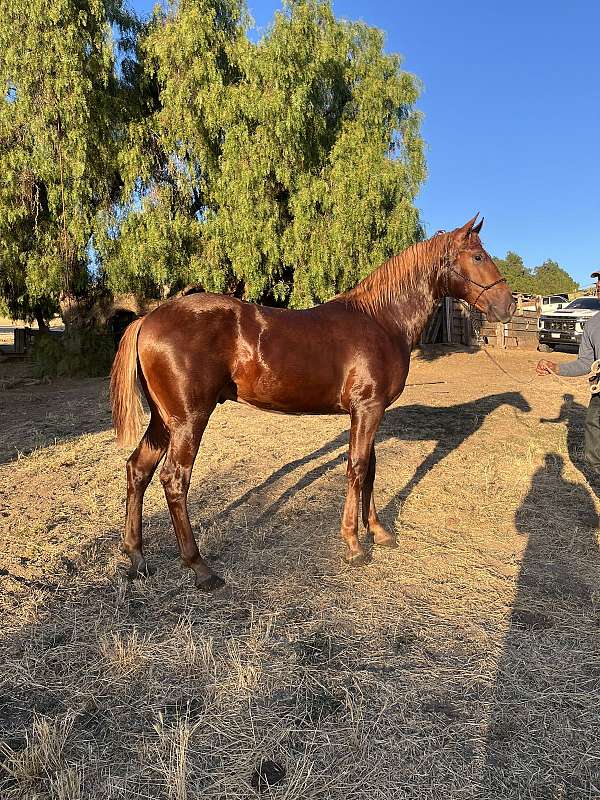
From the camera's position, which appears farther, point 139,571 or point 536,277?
point 536,277

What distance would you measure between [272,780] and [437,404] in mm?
8652

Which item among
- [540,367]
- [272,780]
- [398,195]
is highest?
[398,195]

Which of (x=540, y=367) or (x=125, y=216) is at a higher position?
(x=125, y=216)

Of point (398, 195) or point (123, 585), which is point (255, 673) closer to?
point (123, 585)

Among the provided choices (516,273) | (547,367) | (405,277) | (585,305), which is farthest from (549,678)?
(516,273)

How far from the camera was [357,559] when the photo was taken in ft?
12.2

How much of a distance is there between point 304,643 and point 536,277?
6842 cm

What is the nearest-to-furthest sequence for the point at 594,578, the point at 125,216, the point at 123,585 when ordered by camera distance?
the point at 123,585, the point at 594,578, the point at 125,216

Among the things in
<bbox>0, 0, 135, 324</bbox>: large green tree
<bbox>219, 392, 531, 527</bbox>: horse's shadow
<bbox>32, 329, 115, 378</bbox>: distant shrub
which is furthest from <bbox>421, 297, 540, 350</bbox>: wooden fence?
<bbox>0, 0, 135, 324</bbox>: large green tree

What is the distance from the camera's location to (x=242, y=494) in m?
5.19

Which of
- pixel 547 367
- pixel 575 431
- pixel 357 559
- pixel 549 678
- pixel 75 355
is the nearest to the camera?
pixel 549 678

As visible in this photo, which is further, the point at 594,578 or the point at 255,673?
the point at 594,578

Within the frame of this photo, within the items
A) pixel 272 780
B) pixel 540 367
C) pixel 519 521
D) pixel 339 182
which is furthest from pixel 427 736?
pixel 339 182

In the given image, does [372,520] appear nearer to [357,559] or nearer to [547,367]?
[357,559]
